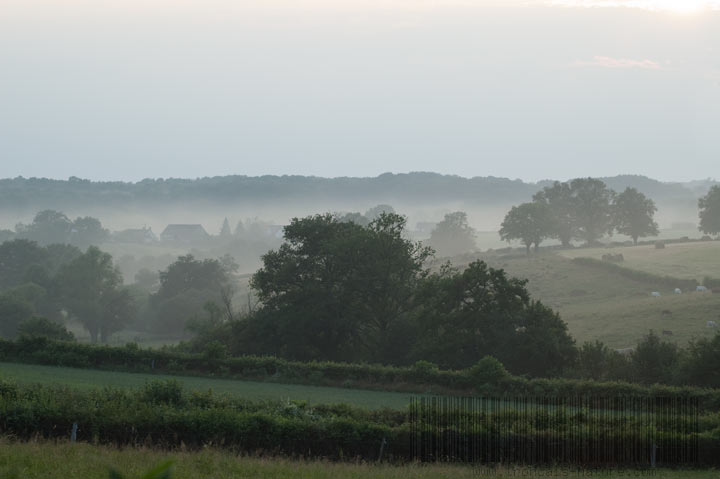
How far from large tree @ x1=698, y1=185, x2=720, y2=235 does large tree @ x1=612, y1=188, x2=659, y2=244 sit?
8.66 m

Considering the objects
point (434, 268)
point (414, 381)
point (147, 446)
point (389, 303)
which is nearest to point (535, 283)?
point (434, 268)

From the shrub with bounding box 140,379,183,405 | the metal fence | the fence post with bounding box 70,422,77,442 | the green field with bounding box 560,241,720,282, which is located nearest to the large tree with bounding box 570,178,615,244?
the green field with bounding box 560,241,720,282

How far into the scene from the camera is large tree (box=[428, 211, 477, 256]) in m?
189

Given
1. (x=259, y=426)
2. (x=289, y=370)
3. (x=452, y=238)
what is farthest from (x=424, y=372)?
(x=452, y=238)

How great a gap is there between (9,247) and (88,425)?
123533 mm

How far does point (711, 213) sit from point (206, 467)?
140494 mm

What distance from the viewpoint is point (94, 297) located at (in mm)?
112125

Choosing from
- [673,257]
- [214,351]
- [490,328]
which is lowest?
[214,351]

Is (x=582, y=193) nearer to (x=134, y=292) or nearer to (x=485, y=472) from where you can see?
(x=134, y=292)

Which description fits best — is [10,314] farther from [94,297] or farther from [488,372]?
[488,372]

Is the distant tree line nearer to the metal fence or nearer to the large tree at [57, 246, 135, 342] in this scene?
the large tree at [57, 246, 135, 342]

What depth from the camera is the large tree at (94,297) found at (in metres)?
108

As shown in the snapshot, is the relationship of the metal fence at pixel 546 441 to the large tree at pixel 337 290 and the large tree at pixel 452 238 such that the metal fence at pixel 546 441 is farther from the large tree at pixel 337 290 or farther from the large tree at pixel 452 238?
the large tree at pixel 452 238

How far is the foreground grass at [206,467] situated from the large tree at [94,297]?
91.3 meters
